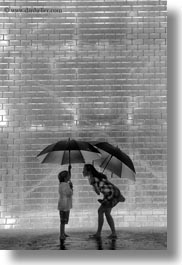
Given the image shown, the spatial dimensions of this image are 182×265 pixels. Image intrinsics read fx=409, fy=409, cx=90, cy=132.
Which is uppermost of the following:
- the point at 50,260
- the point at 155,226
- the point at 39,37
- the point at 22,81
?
the point at 39,37

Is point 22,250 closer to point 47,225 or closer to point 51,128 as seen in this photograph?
point 47,225

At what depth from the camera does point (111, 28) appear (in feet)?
14.6

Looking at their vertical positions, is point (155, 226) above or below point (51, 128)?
below

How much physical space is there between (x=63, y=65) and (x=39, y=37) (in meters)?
0.40

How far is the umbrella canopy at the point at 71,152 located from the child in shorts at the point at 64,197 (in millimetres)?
137

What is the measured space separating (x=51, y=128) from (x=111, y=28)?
4.16ft

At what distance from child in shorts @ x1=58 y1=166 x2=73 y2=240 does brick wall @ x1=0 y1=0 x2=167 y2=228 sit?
0.19 feet

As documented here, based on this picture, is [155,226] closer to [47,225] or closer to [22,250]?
[47,225]

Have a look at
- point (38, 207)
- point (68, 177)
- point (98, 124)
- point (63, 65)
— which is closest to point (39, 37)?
point (63, 65)

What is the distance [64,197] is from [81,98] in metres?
1.06

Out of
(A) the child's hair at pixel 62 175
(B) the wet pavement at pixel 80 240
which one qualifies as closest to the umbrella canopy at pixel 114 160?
(A) the child's hair at pixel 62 175

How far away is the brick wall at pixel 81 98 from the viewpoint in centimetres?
431

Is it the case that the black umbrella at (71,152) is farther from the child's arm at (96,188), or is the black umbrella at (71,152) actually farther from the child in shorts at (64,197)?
the child's arm at (96,188)

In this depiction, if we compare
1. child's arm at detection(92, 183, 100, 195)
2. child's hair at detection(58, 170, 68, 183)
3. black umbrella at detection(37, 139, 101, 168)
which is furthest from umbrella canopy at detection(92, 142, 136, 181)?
child's hair at detection(58, 170, 68, 183)
